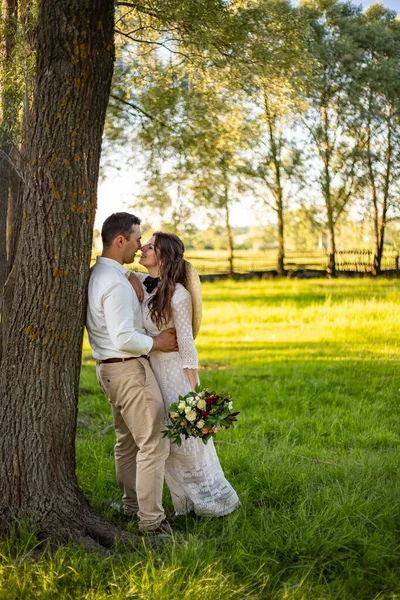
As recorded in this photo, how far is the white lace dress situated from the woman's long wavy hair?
0.06m

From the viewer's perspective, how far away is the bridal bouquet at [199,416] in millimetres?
4578

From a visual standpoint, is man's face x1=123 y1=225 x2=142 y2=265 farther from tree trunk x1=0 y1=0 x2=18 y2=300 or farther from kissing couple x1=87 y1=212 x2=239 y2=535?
tree trunk x1=0 y1=0 x2=18 y2=300

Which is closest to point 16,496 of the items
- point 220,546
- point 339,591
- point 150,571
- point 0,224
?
point 150,571

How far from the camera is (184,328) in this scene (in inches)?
199

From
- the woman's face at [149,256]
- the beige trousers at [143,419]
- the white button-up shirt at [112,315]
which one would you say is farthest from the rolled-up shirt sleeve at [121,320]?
the woman's face at [149,256]

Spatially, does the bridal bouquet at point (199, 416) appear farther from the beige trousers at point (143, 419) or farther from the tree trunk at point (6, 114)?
the tree trunk at point (6, 114)

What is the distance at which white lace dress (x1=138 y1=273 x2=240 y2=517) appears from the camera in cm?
505

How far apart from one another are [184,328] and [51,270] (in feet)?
3.35

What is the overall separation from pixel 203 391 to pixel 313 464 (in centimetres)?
206

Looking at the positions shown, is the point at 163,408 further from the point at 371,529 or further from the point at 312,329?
the point at 312,329

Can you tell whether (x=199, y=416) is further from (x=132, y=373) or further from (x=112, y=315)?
(x=112, y=315)

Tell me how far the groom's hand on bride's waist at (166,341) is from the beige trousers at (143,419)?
0.15m

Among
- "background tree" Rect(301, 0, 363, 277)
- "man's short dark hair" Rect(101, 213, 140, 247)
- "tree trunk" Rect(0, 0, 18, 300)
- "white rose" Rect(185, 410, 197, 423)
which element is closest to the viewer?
"white rose" Rect(185, 410, 197, 423)

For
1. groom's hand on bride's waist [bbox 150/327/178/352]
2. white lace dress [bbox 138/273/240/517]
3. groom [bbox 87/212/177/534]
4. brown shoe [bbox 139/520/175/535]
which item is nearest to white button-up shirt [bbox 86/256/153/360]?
groom [bbox 87/212/177/534]
